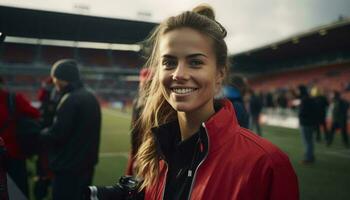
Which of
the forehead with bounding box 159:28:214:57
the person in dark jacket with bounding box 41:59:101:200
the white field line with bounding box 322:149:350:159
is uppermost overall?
the forehead with bounding box 159:28:214:57

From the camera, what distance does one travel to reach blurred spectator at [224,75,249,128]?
103 inches

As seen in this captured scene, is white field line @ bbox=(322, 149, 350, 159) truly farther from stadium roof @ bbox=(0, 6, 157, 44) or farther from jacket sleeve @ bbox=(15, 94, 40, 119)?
stadium roof @ bbox=(0, 6, 157, 44)

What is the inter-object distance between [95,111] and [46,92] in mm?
2039

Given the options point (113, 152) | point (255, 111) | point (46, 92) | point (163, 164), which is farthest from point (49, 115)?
point (255, 111)

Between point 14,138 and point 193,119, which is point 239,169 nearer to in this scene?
point 193,119

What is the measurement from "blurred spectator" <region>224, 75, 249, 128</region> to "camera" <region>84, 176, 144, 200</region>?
118cm

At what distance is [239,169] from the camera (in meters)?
1.24

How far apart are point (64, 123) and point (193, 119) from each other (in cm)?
→ 193

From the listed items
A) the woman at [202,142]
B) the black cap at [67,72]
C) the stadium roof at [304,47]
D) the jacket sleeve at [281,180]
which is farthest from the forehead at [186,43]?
the stadium roof at [304,47]

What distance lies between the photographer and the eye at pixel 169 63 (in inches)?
55.1

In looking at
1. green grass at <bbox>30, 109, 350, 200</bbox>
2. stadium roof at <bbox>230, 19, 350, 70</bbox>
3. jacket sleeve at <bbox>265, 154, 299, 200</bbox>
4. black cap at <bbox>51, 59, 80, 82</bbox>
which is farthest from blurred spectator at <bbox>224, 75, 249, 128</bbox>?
stadium roof at <bbox>230, 19, 350, 70</bbox>

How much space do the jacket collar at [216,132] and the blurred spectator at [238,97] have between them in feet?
3.25

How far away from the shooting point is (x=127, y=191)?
57.4 inches

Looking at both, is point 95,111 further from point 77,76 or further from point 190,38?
point 190,38
